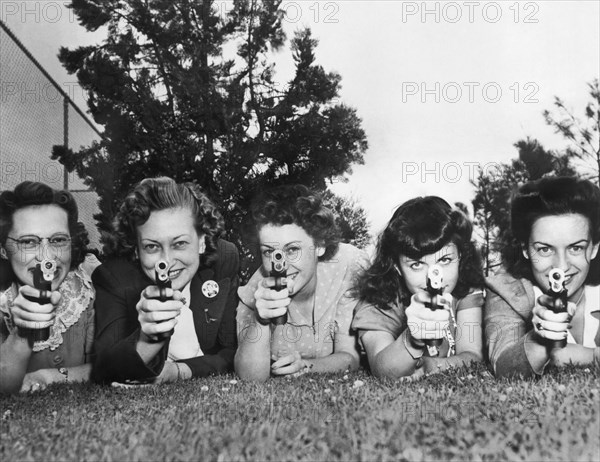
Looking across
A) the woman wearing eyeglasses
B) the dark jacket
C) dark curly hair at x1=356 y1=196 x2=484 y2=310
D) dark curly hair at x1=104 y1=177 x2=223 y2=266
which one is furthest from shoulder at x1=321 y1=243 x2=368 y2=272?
the woman wearing eyeglasses

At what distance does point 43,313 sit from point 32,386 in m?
0.65

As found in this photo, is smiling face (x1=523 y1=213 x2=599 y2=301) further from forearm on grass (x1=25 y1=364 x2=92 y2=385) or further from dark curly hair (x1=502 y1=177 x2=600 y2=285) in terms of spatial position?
forearm on grass (x1=25 y1=364 x2=92 y2=385)

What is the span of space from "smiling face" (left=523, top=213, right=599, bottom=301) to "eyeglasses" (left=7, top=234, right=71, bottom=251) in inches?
124

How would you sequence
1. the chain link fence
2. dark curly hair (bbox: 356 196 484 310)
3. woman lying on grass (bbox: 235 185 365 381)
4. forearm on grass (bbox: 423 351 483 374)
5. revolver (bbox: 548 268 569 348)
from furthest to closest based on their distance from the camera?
the chain link fence < woman lying on grass (bbox: 235 185 365 381) < dark curly hair (bbox: 356 196 484 310) < forearm on grass (bbox: 423 351 483 374) < revolver (bbox: 548 268 569 348)

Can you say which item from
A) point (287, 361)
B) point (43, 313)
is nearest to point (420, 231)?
point (287, 361)

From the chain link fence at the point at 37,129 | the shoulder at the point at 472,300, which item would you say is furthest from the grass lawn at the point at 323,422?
the chain link fence at the point at 37,129

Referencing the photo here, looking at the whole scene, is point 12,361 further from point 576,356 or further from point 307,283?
point 576,356

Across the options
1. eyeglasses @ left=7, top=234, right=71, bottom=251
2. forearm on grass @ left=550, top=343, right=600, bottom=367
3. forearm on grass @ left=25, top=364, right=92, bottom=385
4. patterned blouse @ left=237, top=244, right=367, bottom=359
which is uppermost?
eyeglasses @ left=7, top=234, right=71, bottom=251

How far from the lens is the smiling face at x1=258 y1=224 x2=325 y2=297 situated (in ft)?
15.6

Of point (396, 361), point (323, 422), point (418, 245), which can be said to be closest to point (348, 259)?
point (418, 245)

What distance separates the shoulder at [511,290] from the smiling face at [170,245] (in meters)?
2.04

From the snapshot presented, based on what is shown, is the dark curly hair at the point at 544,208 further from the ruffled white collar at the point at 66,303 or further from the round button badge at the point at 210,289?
the ruffled white collar at the point at 66,303

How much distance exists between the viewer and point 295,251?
481 cm

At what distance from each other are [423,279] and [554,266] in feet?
2.74
